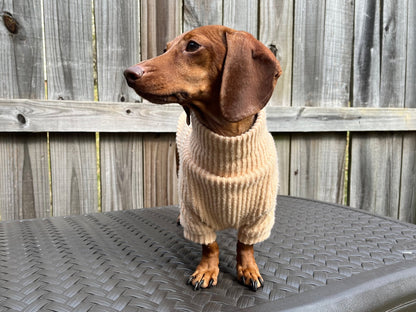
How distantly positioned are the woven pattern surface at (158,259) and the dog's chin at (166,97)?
472mm

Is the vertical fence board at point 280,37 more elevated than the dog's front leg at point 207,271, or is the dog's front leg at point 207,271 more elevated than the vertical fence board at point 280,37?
the vertical fence board at point 280,37

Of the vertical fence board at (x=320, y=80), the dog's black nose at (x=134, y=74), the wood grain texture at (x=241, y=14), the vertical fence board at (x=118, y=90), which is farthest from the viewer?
the vertical fence board at (x=320, y=80)

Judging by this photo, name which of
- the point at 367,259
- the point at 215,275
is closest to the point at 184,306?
the point at 215,275

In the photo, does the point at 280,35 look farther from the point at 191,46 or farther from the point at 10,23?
the point at 10,23

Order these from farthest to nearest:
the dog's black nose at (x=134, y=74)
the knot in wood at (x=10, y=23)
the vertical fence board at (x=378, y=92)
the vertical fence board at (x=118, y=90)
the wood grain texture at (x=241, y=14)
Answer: the vertical fence board at (x=378, y=92) < the wood grain texture at (x=241, y=14) < the vertical fence board at (x=118, y=90) < the knot in wood at (x=10, y=23) < the dog's black nose at (x=134, y=74)

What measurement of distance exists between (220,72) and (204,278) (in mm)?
531

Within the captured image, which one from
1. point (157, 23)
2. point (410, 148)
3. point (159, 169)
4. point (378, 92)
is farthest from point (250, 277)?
point (410, 148)

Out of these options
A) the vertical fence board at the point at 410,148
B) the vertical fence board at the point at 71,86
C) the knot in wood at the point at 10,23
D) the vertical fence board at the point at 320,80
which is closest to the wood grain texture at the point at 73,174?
the vertical fence board at the point at 71,86

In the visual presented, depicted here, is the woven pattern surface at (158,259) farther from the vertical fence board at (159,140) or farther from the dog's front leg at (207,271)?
the vertical fence board at (159,140)

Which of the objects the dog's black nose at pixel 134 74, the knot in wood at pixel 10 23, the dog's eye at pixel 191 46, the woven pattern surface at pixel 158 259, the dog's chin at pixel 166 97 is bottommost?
the woven pattern surface at pixel 158 259

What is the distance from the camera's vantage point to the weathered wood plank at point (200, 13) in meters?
1.60

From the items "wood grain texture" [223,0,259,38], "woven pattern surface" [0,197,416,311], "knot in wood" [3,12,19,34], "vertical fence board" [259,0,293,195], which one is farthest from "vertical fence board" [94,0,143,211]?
"vertical fence board" [259,0,293,195]

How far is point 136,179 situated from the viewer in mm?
1661

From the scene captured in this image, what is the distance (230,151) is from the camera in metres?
0.79
